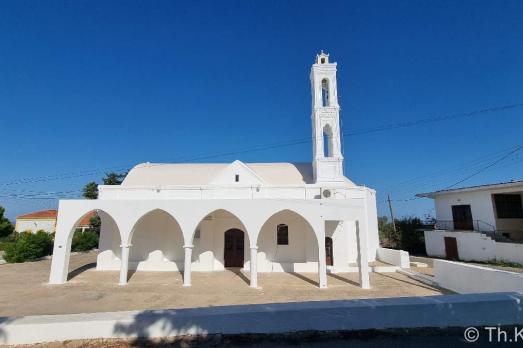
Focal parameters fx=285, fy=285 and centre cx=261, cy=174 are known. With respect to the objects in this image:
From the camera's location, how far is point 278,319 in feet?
10.5

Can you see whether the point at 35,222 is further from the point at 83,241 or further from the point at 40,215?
the point at 83,241

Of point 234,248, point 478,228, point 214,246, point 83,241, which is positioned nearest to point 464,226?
point 478,228

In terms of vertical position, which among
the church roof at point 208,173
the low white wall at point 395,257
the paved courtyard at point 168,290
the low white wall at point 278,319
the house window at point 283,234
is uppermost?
the church roof at point 208,173

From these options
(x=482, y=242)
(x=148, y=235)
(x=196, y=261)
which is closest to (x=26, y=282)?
(x=148, y=235)

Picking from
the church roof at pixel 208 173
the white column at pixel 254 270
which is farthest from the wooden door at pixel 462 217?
the white column at pixel 254 270

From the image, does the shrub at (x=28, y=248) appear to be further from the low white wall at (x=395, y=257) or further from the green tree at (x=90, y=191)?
the low white wall at (x=395, y=257)

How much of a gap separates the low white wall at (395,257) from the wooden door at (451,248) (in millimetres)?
5583

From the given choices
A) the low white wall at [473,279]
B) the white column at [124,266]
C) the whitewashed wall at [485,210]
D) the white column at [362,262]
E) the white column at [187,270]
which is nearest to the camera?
the low white wall at [473,279]

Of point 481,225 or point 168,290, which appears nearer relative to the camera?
point 168,290

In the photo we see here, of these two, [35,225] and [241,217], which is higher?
[241,217]

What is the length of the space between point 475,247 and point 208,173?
17.0 metres

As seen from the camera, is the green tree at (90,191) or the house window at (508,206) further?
the green tree at (90,191)

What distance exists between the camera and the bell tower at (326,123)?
55.9 ft

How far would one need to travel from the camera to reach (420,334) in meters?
3.26
